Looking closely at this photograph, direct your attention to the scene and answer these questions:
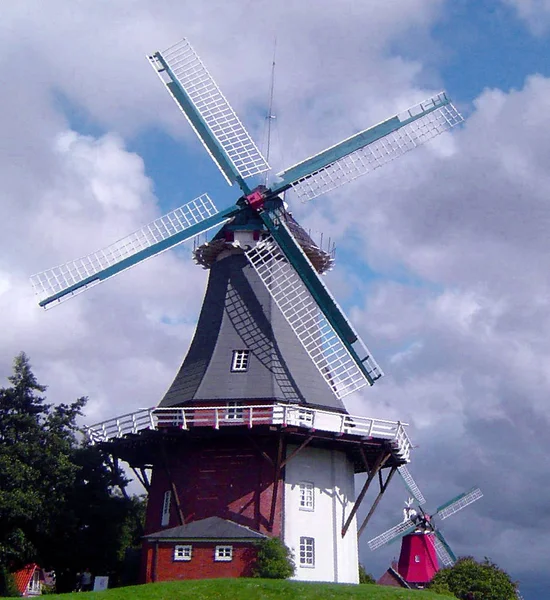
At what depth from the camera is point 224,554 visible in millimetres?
23266

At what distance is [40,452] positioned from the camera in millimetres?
26656

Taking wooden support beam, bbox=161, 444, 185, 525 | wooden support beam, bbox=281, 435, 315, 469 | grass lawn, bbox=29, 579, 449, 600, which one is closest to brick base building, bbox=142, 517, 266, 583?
wooden support beam, bbox=161, 444, 185, 525

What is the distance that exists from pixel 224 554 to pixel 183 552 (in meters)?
1.30

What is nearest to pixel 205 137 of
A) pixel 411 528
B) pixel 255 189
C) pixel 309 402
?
pixel 255 189

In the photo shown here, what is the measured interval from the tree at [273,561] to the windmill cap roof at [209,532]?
1.15 ft

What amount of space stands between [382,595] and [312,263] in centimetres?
1378

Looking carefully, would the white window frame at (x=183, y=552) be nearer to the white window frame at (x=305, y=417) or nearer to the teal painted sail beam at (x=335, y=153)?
the white window frame at (x=305, y=417)

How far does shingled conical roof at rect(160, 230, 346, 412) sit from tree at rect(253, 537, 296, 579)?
4618 mm

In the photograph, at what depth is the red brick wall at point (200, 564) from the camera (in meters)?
23.1

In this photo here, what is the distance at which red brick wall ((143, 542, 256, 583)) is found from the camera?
2306 cm

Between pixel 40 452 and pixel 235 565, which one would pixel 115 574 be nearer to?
pixel 40 452

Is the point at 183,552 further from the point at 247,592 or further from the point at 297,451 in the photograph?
the point at 297,451

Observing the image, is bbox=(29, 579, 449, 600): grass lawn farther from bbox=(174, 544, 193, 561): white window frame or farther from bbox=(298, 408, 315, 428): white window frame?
bbox=(298, 408, 315, 428): white window frame

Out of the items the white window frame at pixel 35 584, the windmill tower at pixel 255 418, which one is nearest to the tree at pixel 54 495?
the windmill tower at pixel 255 418
